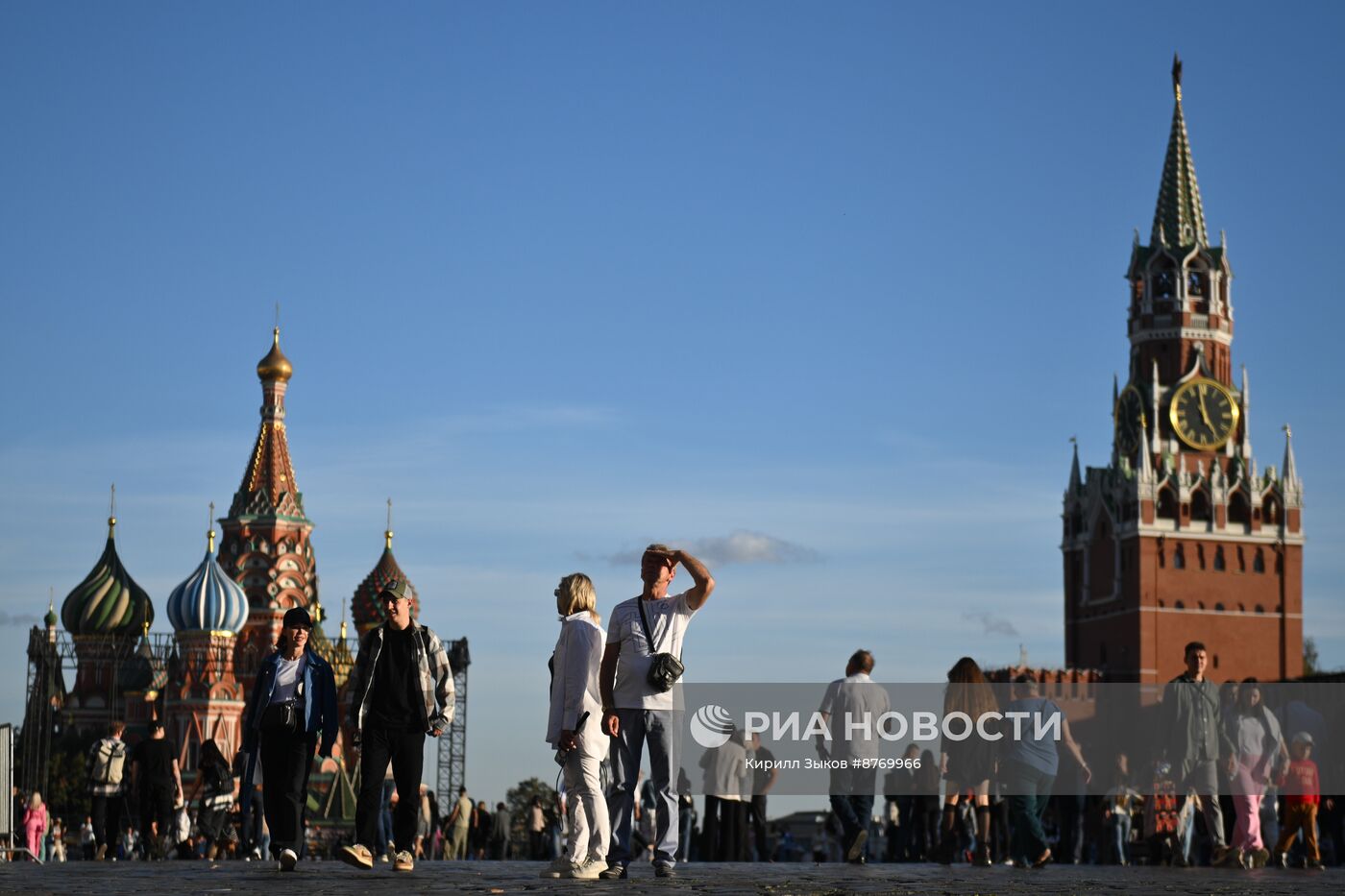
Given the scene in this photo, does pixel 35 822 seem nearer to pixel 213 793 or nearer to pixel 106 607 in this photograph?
pixel 213 793

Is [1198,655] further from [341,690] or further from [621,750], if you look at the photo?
[341,690]

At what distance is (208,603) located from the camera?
8450cm

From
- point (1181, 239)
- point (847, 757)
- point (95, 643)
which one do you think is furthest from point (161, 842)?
point (1181, 239)

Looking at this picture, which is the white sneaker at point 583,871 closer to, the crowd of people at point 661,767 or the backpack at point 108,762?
the crowd of people at point 661,767

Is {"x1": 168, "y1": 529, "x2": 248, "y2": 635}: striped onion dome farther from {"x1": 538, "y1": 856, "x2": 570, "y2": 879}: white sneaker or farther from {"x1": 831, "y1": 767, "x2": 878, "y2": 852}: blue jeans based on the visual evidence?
{"x1": 538, "y1": 856, "x2": 570, "y2": 879}: white sneaker

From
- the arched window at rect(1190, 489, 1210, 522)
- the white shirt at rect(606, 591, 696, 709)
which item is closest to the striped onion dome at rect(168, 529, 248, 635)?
the arched window at rect(1190, 489, 1210, 522)

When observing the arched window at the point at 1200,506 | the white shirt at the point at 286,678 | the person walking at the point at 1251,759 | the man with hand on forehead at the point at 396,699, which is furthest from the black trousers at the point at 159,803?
the arched window at the point at 1200,506

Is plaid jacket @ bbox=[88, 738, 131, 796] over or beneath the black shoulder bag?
beneath

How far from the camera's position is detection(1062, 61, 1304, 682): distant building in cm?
9850

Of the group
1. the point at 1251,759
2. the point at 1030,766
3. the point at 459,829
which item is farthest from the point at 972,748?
the point at 459,829

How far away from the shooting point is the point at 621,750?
38.4ft

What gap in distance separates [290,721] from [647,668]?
89.6 inches

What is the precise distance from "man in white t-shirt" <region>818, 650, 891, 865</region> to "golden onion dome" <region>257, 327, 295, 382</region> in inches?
3123

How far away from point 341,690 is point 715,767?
62949mm
